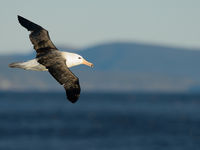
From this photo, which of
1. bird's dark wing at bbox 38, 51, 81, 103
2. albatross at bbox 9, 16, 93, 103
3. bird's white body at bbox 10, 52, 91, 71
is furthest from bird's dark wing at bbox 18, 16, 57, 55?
bird's dark wing at bbox 38, 51, 81, 103

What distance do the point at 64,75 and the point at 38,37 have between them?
197 cm

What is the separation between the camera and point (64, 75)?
42.6 ft

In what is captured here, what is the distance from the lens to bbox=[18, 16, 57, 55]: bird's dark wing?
47.1 ft

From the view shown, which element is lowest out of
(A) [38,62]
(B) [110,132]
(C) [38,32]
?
(A) [38,62]

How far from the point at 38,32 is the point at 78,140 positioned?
153 ft

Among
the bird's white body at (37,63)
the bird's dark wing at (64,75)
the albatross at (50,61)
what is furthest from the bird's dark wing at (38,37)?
the bird's dark wing at (64,75)

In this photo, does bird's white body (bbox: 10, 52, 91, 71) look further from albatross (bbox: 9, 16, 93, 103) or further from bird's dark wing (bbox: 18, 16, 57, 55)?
bird's dark wing (bbox: 18, 16, 57, 55)

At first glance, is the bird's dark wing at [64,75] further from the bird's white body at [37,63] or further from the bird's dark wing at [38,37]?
the bird's dark wing at [38,37]

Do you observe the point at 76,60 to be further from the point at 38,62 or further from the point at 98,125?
the point at 98,125

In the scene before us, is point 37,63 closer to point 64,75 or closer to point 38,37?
point 64,75

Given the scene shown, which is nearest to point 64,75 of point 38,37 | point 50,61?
point 50,61

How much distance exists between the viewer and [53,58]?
1348 centimetres

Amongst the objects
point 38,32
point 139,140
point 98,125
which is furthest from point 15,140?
point 38,32

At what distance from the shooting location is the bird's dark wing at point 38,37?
14344 millimetres
